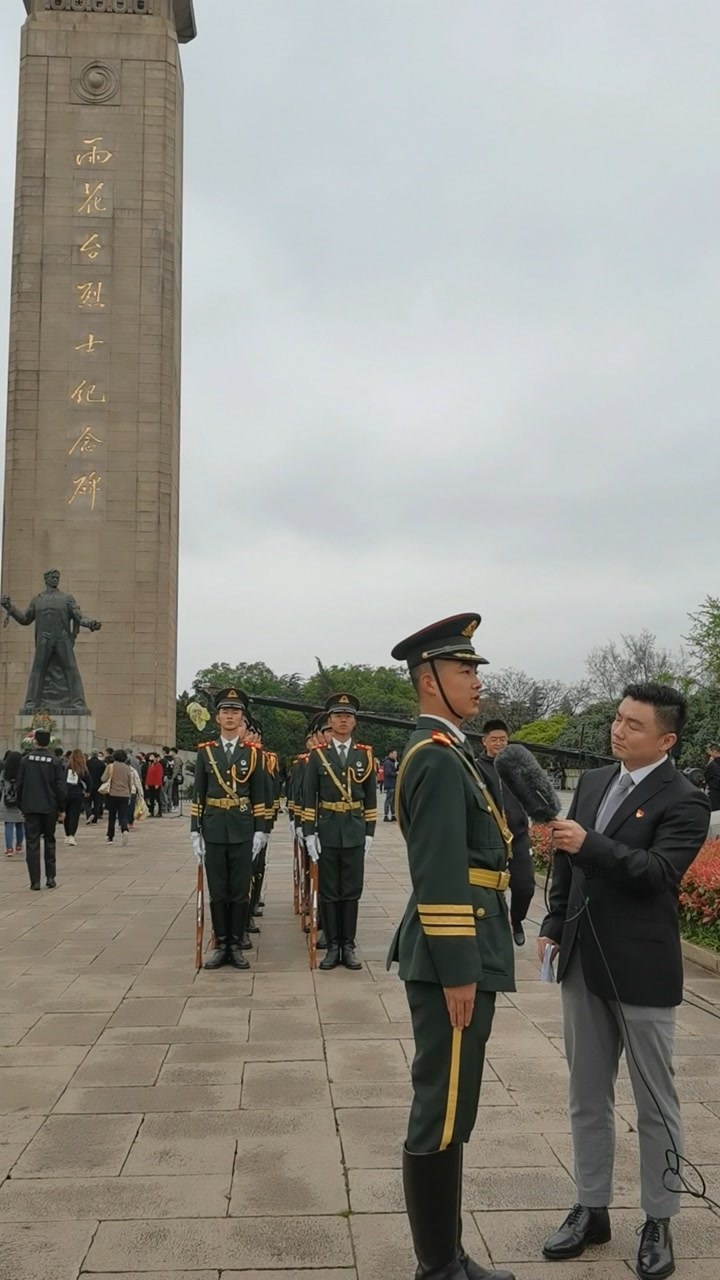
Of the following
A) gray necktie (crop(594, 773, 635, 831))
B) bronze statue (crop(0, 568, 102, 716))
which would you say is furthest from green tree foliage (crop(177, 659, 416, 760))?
gray necktie (crop(594, 773, 635, 831))

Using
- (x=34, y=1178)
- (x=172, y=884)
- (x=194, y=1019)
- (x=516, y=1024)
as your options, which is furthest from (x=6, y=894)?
(x=34, y=1178)

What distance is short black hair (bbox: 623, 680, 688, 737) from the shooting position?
3566 mm

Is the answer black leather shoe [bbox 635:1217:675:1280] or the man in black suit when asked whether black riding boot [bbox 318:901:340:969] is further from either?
black leather shoe [bbox 635:1217:675:1280]

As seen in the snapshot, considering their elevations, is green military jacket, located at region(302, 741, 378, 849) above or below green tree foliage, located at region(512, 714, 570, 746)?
below

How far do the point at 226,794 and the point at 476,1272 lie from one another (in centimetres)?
516

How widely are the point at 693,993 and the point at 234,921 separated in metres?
3.23

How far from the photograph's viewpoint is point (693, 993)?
23.3ft

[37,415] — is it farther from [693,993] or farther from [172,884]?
[693,993]

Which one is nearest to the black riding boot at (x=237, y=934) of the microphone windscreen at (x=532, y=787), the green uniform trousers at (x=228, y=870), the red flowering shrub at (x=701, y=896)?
the green uniform trousers at (x=228, y=870)

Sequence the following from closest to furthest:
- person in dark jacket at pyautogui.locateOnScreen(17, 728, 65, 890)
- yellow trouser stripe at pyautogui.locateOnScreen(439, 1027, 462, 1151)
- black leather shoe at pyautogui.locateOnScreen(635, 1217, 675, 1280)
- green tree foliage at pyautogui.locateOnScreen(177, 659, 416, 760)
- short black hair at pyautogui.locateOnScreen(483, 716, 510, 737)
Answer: yellow trouser stripe at pyautogui.locateOnScreen(439, 1027, 462, 1151), black leather shoe at pyautogui.locateOnScreen(635, 1217, 675, 1280), short black hair at pyautogui.locateOnScreen(483, 716, 510, 737), person in dark jacket at pyautogui.locateOnScreen(17, 728, 65, 890), green tree foliage at pyautogui.locateOnScreen(177, 659, 416, 760)

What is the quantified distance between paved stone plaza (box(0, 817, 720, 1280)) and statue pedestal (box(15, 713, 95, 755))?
17.7 m

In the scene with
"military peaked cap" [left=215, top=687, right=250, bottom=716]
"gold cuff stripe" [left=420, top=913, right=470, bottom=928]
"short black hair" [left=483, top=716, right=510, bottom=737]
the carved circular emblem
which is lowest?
"gold cuff stripe" [left=420, top=913, right=470, bottom=928]

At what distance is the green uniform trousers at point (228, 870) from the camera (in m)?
8.04

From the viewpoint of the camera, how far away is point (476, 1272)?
312 centimetres
